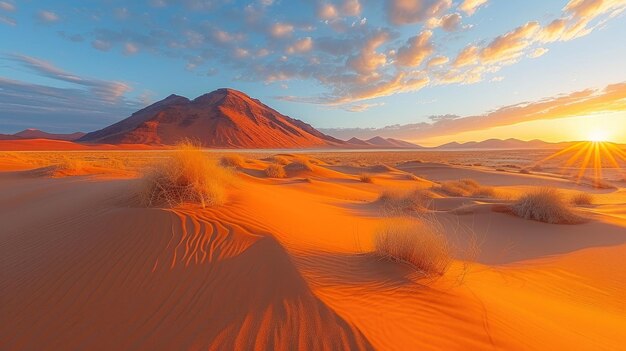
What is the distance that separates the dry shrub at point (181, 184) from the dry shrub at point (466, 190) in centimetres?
1276

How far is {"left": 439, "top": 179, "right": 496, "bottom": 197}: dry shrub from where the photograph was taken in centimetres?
1501

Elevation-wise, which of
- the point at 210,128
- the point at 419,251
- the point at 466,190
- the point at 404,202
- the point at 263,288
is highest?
the point at 210,128

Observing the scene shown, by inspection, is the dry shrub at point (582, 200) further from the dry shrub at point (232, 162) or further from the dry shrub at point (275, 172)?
the dry shrub at point (232, 162)

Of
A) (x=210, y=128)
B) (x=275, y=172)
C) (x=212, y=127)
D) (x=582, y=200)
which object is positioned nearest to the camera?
(x=582, y=200)

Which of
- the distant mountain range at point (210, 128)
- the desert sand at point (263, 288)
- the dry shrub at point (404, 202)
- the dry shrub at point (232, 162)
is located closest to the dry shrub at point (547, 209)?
the desert sand at point (263, 288)

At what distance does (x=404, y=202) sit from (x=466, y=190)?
24.5 ft

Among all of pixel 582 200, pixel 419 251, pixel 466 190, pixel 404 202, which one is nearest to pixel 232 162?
pixel 466 190

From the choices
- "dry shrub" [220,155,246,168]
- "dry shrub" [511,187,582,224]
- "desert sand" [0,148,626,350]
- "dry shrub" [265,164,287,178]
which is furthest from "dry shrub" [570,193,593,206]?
"dry shrub" [220,155,246,168]

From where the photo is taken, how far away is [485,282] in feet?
15.5

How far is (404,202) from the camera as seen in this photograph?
11062 millimetres

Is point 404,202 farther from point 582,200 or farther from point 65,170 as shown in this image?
point 65,170

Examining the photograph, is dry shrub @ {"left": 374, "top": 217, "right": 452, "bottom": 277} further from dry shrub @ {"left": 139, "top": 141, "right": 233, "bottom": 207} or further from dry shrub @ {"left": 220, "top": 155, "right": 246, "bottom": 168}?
dry shrub @ {"left": 220, "top": 155, "right": 246, "bottom": 168}

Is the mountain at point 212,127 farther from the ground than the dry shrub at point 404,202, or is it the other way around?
the mountain at point 212,127

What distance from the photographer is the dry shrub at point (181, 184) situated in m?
5.96
